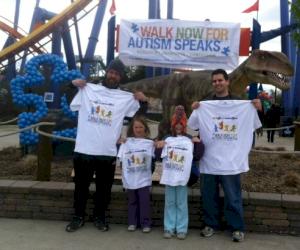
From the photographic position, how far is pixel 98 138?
184 inches

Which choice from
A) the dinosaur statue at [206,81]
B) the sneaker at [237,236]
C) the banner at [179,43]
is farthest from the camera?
the banner at [179,43]

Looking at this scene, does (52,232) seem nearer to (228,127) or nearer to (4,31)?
(228,127)

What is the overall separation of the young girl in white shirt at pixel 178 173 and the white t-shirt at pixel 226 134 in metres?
0.13

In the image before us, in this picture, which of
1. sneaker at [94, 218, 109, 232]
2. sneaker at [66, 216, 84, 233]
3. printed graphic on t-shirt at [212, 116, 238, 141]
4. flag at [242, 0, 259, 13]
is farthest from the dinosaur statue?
flag at [242, 0, 259, 13]

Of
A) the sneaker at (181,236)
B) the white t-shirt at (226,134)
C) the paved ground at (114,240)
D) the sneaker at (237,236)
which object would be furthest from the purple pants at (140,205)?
the sneaker at (237,236)

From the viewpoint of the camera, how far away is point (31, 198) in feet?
16.8

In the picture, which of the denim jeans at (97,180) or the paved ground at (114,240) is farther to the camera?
the denim jeans at (97,180)

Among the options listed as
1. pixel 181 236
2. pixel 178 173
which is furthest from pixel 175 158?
pixel 181 236

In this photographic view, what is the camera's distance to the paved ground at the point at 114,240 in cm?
423

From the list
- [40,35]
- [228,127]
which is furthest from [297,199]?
[40,35]

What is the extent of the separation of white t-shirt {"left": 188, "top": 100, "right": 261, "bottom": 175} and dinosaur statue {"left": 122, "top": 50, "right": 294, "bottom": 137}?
6.10ft

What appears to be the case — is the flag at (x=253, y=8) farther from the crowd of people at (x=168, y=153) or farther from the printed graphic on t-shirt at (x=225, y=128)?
the printed graphic on t-shirt at (x=225, y=128)

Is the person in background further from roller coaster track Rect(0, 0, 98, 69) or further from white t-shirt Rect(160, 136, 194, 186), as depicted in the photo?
roller coaster track Rect(0, 0, 98, 69)

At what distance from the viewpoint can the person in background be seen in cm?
468
